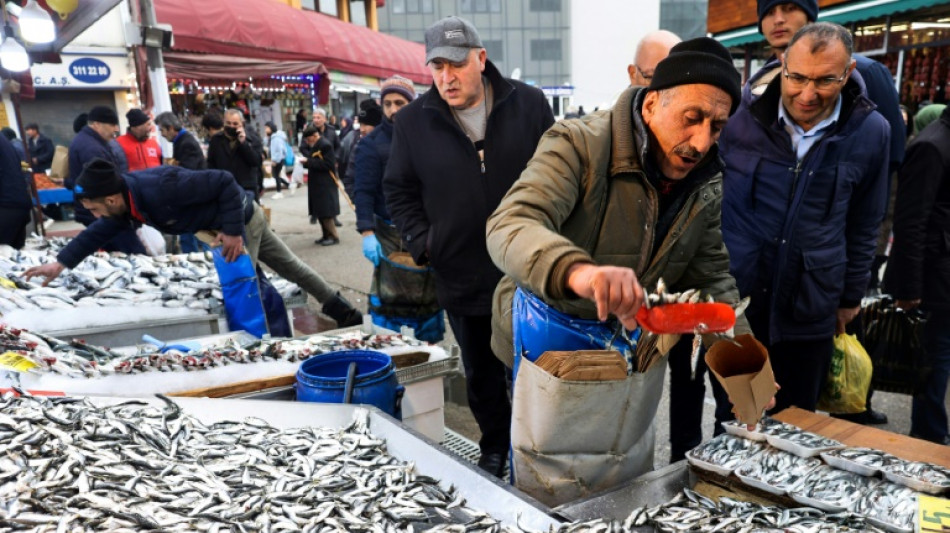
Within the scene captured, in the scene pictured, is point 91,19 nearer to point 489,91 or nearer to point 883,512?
point 489,91

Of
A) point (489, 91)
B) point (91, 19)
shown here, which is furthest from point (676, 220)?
point (91, 19)

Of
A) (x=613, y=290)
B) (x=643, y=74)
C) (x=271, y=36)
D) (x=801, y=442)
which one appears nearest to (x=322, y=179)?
(x=271, y=36)

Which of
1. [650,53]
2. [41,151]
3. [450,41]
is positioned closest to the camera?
[450,41]

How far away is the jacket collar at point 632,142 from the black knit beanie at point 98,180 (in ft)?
12.8

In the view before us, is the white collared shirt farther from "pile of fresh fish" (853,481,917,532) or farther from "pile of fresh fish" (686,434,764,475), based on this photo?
"pile of fresh fish" (853,481,917,532)

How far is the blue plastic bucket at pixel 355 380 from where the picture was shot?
332cm

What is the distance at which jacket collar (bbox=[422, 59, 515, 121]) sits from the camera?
11.6 ft

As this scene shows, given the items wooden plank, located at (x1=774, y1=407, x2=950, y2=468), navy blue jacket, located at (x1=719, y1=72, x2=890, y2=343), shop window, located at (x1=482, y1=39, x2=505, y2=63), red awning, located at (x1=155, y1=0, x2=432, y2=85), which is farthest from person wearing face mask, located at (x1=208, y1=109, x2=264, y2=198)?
shop window, located at (x1=482, y1=39, x2=505, y2=63)

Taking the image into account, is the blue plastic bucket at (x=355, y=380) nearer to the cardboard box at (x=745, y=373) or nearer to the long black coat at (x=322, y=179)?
the cardboard box at (x=745, y=373)

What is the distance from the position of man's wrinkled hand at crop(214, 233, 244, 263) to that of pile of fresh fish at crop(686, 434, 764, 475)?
13.0ft

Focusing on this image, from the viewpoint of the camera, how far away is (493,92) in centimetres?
368

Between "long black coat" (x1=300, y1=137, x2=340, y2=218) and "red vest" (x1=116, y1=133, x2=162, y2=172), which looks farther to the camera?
"long black coat" (x1=300, y1=137, x2=340, y2=218)

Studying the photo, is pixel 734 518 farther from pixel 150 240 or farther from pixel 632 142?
pixel 150 240

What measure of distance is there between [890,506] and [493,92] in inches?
108
